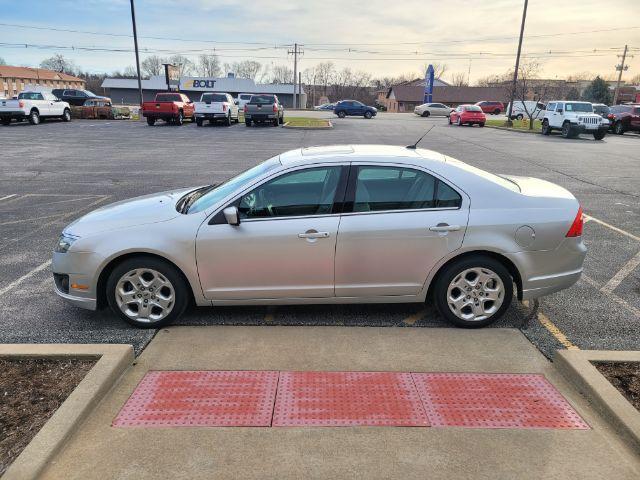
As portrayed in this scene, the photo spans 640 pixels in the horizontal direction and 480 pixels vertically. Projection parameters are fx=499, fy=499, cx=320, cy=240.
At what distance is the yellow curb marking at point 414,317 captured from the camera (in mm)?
4684

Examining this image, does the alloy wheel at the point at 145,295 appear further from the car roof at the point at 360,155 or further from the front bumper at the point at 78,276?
the car roof at the point at 360,155

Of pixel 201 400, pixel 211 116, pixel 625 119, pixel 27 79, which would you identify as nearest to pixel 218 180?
pixel 201 400

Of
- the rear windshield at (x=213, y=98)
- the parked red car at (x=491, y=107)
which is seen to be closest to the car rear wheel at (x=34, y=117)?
the rear windshield at (x=213, y=98)

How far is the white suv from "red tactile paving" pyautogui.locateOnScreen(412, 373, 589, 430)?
26528 millimetres

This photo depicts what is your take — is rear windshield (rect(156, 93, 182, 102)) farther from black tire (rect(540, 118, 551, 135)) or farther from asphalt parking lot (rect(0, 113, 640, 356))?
black tire (rect(540, 118, 551, 135))

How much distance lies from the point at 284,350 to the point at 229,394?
28.9 inches

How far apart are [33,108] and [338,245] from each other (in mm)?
30004

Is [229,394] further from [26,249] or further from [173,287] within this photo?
[26,249]

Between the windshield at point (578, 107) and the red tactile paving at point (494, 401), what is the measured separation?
2788 centimetres

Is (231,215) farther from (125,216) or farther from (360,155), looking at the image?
(360,155)

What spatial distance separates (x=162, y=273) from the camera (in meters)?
4.37

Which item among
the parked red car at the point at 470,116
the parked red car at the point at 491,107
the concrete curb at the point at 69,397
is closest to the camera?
the concrete curb at the point at 69,397

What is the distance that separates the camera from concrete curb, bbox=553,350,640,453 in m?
3.06

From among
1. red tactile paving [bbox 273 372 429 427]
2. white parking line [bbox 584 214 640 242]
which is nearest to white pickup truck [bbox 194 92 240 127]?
white parking line [bbox 584 214 640 242]
